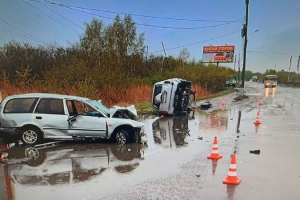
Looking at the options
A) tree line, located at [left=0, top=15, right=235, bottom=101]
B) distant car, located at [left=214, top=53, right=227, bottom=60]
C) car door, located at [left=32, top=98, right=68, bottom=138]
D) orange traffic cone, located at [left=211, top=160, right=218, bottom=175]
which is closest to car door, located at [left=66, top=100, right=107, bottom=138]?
car door, located at [left=32, top=98, right=68, bottom=138]

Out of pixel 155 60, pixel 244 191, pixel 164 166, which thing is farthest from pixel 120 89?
pixel 155 60

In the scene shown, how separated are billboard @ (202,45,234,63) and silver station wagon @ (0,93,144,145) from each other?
62.4 metres

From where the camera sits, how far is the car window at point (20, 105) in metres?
9.44

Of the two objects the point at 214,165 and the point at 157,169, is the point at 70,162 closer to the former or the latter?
the point at 157,169

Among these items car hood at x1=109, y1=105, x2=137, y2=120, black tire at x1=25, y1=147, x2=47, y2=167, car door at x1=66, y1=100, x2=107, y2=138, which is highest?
car hood at x1=109, y1=105, x2=137, y2=120

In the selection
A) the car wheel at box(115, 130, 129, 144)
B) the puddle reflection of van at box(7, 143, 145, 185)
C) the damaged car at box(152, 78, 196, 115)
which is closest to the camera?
the puddle reflection of van at box(7, 143, 145, 185)

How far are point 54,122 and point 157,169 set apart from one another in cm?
417

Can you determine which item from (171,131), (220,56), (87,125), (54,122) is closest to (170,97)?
(171,131)

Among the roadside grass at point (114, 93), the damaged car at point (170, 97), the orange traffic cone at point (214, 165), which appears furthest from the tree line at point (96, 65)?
the orange traffic cone at point (214, 165)

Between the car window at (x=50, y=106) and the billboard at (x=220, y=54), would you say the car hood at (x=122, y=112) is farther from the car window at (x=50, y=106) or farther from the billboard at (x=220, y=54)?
the billboard at (x=220, y=54)

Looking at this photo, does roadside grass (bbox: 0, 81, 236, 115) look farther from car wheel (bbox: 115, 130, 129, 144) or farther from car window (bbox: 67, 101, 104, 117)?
car wheel (bbox: 115, 130, 129, 144)

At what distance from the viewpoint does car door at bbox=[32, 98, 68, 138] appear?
9.34m

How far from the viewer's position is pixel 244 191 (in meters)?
5.62

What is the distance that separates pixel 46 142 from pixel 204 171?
5.66m
